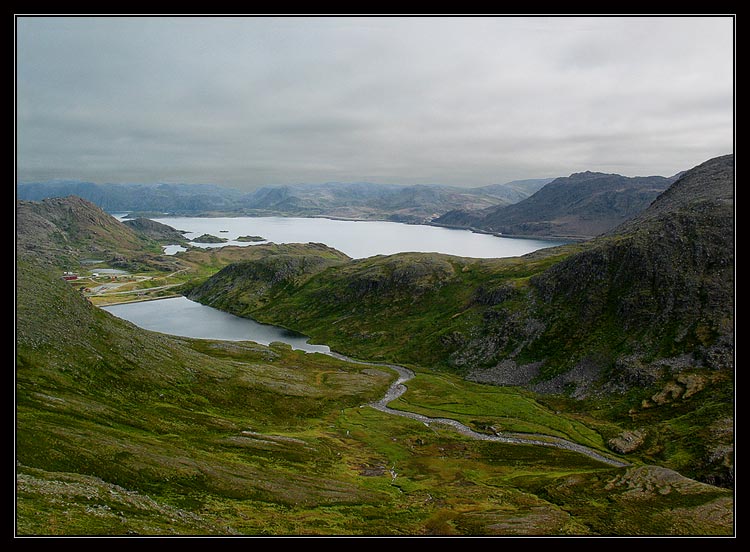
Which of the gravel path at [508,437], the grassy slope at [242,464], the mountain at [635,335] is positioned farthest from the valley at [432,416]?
the gravel path at [508,437]

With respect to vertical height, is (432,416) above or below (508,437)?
above

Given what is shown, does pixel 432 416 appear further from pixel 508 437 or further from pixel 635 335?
pixel 635 335

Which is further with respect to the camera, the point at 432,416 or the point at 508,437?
the point at 432,416

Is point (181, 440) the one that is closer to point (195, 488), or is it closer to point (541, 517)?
point (195, 488)

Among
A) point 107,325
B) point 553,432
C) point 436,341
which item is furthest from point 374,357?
point 107,325

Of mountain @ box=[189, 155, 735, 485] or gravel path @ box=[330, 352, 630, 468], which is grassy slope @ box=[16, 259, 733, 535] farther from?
mountain @ box=[189, 155, 735, 485]

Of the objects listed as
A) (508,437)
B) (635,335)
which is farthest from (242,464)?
(635,335)

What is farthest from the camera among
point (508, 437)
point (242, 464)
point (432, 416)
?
point (432, 416)

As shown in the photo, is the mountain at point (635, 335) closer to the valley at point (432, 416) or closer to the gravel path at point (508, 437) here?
the valley at point (432, 416)

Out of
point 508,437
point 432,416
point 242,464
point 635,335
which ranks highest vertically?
point 635,335
